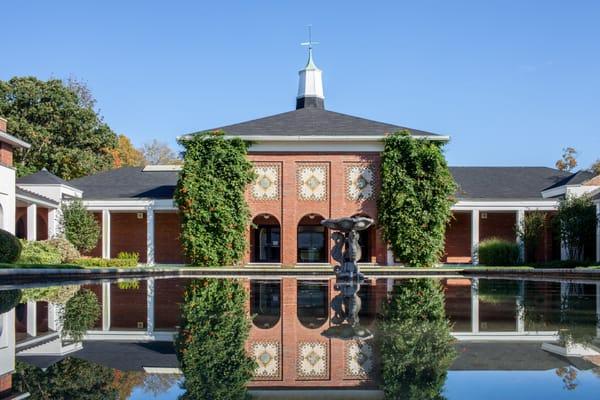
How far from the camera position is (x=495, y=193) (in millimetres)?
37531

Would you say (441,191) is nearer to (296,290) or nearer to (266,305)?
(296,290)

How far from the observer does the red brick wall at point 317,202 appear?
33.5 metres

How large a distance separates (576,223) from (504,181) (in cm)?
823

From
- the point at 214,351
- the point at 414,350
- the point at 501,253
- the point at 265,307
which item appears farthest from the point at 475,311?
the point at 501,253

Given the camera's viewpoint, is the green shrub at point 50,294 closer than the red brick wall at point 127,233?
Yes

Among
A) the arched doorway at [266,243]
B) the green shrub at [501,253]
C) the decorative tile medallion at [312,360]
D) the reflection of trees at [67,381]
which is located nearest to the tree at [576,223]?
the green shrub at [501,253]

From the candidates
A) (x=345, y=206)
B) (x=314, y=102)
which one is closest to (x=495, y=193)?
(x=345, y=206)

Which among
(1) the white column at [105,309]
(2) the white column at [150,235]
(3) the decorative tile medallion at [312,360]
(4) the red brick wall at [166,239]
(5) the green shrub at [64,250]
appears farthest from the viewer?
(4) the red brick wall at [166,239]

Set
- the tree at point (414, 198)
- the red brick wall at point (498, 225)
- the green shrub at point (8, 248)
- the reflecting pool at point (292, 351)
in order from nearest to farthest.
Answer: the reflecting pool at point (292, 351) → the green shrub at point (8, 248) → the tree at point (414, 198) → the red brick wall at point (498, 225)

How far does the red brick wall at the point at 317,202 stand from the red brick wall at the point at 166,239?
6292 millimetres

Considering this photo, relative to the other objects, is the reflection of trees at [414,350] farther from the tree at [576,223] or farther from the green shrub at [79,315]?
the tree at [576,223]

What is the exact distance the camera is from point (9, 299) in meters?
14.1

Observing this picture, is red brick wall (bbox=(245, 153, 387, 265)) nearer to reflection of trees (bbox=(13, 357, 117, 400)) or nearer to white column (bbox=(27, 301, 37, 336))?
white column (bbox=(27, 301, 37, 336))

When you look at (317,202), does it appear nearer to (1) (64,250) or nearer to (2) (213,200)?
(2) (213,200)
